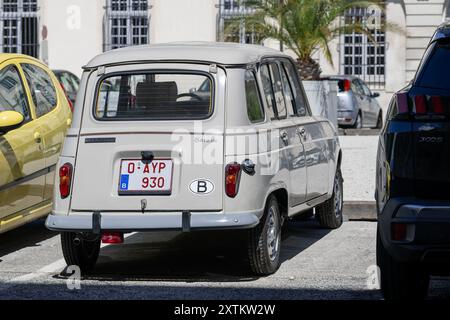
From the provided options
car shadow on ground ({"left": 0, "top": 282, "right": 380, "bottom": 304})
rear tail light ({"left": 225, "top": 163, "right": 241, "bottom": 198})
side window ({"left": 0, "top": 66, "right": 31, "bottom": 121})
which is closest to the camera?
car shadow on ground ({"left": 0, "top": 282, "right": 380, "bottom": 304})

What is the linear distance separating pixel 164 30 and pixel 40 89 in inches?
Answer: 1080

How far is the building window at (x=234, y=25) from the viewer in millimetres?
27688

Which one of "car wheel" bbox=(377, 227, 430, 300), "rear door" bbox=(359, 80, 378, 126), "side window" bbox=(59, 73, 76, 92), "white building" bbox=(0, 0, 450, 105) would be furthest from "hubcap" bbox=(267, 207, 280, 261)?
"white building" bbox=(0, 0, 450, 105)

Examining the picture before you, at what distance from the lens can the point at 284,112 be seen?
10.5 metres

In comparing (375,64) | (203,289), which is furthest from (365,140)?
(203,289)

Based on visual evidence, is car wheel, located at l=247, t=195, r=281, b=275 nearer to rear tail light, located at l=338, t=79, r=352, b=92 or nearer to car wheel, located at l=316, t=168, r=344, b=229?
car wheel, located at l=316, t=168, r=344, b=229

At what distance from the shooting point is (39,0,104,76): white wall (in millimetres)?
39406

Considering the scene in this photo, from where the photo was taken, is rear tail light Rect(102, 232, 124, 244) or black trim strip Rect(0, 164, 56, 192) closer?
rear tail light Rect(102, 232, 124, 244)

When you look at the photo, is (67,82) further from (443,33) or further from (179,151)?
(443,33)

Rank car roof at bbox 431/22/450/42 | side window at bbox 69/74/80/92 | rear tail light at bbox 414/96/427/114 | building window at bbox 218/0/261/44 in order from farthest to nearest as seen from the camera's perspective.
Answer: side window at bbox 69/74/80/92 → building window at bbox 218/0/261/44 → car roof at bbox 431/22/450/42 → rear tail light at bbox 414/96/427/114

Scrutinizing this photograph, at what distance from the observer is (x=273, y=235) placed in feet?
32.0

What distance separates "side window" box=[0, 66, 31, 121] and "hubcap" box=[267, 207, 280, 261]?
2.64 meters

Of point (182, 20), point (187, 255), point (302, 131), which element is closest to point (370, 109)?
point (182, 20)
